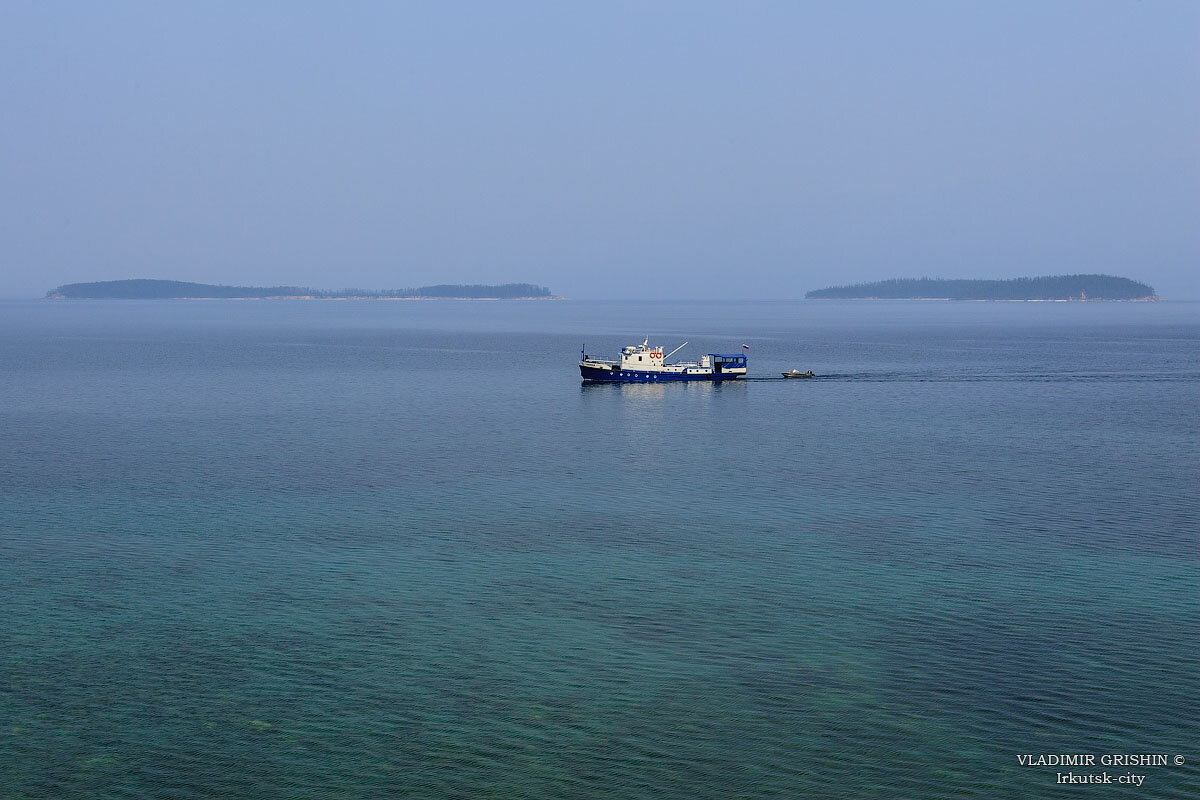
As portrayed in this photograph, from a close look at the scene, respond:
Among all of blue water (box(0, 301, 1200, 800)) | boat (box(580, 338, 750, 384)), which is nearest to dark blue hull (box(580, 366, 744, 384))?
boat (box(580, 338, 750, 384))

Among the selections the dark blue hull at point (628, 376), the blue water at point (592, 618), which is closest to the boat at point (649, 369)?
the dark blue hull at point (628, 376)

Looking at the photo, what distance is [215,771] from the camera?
35000 mm

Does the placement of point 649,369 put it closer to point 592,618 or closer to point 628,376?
point 628,376

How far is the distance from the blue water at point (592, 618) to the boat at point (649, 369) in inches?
2540

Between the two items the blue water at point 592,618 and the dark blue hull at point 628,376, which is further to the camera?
the dark blue hull at point 628,376

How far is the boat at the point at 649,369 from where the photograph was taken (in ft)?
552

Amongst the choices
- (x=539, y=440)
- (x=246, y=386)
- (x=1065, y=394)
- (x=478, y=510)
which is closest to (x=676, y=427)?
(x=539, y=440)

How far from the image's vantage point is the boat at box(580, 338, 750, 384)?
168125 millimetres

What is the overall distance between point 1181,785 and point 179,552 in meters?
51.3

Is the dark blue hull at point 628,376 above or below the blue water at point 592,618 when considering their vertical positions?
above

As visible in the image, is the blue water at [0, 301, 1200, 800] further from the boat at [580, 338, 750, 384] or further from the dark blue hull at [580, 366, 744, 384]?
the boat at [580, 338, 750, 384]

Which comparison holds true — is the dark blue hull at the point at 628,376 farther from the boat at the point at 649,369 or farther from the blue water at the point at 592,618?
the blue water at the point at 592,618

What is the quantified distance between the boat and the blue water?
64503mm

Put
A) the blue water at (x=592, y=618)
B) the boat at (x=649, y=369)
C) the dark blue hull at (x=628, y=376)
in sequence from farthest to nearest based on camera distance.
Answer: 1. the boat at (x=649, y=369)
2. the dark blue hull at (x=628, y=376)
3. the blue water at (x=592, y=618)
